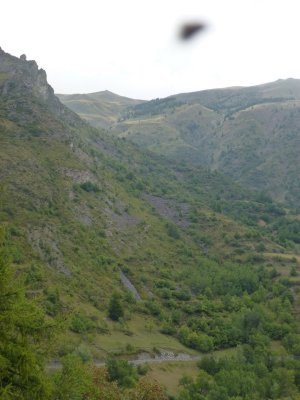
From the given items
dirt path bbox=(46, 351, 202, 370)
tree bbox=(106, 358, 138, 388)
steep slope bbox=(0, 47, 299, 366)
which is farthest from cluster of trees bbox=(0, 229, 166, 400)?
dirt path bbox=(46, 351, 202, 370)

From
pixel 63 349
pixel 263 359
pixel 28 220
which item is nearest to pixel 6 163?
pixel 28 220

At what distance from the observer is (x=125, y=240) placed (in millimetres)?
118562

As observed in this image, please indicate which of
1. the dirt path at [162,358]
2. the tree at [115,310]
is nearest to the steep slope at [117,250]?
the tree at [115,310]

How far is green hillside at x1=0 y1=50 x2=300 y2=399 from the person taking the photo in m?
78.2

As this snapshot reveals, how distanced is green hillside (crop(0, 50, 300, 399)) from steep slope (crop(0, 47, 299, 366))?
331mm

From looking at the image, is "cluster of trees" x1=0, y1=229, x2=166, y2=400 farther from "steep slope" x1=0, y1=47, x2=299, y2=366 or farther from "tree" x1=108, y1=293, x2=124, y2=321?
"tree" x1=108, y1=293, x2=124, y2=321

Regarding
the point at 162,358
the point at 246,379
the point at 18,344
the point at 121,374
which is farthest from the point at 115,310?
the point at 18,344

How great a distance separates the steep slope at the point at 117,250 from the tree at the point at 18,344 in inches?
1477

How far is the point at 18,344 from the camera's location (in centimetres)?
1816

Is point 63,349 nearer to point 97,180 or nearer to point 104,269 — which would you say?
point 104,269

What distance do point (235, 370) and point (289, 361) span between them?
13.9 m

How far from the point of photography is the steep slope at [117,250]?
79562mm

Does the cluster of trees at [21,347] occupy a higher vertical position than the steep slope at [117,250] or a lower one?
higher

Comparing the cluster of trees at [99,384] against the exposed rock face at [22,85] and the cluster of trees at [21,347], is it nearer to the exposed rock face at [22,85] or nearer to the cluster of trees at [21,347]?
the cluster of trees at [21,347]
